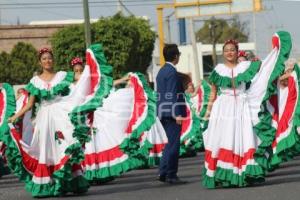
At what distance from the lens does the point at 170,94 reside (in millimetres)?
13234

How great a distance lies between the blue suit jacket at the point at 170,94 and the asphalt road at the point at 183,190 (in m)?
0.96

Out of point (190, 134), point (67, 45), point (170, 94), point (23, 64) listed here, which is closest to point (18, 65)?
point (23, 64)

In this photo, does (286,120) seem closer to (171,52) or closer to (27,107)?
(171,52)

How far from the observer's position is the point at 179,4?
3762cm

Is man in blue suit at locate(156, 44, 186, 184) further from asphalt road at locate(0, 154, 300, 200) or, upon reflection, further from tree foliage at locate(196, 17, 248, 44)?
tree foliage at locate(196, 17, 248, 44)

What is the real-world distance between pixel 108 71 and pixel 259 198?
2.97 metres

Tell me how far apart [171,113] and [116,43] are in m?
32.0

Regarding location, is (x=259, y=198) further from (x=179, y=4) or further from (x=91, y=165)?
(x=179, y=4)

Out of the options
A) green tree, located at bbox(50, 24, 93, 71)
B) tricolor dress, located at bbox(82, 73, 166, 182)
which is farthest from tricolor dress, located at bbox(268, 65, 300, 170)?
green tree, located at bbox(50, 24, 93, 71)

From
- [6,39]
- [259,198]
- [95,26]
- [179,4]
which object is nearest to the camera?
[259,198]

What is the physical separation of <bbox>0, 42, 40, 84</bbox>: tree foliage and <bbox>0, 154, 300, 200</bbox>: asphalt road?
37.2m

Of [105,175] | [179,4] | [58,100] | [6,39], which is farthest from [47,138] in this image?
[6,39]

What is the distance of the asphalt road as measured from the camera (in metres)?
11.3

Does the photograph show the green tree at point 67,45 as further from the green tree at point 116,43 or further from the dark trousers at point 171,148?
the dark trousers at point 171,148
